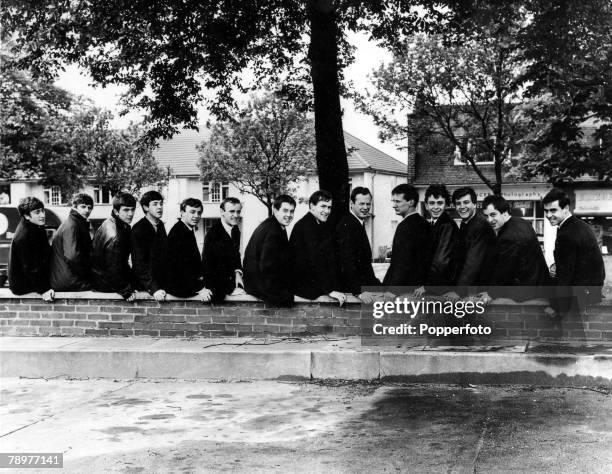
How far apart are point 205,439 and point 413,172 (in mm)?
34866

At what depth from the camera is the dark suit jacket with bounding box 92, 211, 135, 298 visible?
934cm

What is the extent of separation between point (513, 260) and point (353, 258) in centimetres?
180

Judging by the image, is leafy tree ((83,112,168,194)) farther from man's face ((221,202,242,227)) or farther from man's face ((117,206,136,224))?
man's face ((221,202,242,227))

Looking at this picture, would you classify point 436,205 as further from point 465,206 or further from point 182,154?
point 182,154

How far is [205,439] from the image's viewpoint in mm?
5496

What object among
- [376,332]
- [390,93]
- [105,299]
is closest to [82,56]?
[105,299]

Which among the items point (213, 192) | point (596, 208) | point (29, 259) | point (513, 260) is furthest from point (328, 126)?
point (213, 192)

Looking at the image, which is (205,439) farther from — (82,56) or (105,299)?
(82,56)

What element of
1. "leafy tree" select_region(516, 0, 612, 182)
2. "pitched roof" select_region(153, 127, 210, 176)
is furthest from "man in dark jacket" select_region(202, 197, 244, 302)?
"pitched roof" select_region(153, 127, 210, 176)

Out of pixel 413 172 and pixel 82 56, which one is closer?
pixel 82 56

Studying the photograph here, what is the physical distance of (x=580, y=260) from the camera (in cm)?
785

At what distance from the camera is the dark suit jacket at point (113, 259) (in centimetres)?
934

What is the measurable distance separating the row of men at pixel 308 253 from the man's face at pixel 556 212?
10 millimetres

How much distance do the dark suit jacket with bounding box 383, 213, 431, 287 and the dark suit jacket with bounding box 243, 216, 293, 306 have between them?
136 cm
